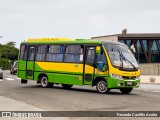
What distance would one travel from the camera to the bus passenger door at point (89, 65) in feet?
64.8

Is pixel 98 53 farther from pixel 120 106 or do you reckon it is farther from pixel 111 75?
pixel 120 106

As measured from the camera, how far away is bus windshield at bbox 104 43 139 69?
746 inches

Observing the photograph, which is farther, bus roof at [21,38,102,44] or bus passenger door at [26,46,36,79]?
bus passenger door at [26,46,36,79]

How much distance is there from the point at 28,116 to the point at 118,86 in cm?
869

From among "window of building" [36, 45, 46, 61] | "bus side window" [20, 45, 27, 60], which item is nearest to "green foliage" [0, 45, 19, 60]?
"bus side window" [20, 45, 27, 60]

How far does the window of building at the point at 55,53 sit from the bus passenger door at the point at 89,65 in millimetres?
2131

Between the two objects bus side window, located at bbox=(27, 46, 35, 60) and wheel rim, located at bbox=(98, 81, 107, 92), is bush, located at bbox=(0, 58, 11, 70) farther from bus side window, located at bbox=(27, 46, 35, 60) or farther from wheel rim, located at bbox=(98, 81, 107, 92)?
wheel rim, located at bbox=(98, 81, 107, 92)

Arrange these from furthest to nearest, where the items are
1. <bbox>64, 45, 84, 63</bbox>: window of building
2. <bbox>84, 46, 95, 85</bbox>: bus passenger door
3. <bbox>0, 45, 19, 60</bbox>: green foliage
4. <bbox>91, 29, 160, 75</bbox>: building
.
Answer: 1. <bbox>0, 45, 19, 60</bbox>: green foliage
2. <bbox>91, 29, 160, 75</bbox>: building
3. <bbox>64, 45, 84, 63</bbox>: window of building
4. <bbox>84, 46, 95, 85</bbox>: bus passenger door

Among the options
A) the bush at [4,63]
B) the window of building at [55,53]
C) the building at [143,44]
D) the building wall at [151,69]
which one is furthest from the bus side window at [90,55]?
the bush at [4,63]

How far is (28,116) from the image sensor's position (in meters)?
10.7

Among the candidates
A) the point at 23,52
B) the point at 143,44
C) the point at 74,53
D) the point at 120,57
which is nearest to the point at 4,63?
the point at 143,44

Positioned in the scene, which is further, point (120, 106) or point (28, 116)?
point (120, 106)

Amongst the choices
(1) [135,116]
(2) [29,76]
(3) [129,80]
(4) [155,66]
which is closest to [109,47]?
(3) [129,80]

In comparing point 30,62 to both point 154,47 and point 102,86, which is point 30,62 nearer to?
point 102,86
